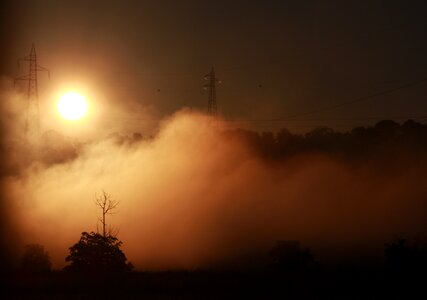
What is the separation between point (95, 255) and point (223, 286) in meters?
10.5

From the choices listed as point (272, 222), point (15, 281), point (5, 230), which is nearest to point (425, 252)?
point (15, 281)

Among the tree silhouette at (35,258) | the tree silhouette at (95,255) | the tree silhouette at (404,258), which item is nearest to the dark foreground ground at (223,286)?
the tree silhouette at (404,258)

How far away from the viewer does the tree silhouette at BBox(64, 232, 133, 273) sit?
31.1 metres

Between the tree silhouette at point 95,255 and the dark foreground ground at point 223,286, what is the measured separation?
4.55m

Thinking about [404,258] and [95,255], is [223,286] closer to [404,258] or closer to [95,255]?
[95,255]

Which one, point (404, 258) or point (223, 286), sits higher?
point (404, 258)

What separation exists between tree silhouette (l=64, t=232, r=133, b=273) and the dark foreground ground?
4.55m

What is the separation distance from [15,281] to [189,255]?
23724 mm

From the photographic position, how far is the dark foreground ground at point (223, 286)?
21359 millimetres

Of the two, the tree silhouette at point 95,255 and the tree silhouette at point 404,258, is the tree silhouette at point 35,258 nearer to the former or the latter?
the tree silhouette at point 95,255

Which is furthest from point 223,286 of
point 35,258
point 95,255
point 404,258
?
point 35,258

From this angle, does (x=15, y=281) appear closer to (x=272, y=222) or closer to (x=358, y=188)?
(x=272, y=222)

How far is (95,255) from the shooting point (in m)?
31.5

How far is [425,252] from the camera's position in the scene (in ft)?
104
